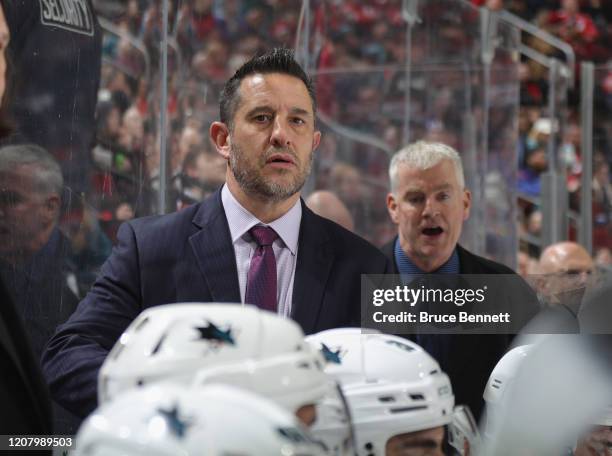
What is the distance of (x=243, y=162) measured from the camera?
221 centimetres

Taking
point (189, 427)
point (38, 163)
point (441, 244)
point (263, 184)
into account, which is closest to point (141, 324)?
point (189, 427)

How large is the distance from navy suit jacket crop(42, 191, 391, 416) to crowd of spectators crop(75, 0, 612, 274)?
1.85 feet

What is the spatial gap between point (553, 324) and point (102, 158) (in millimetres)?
1258

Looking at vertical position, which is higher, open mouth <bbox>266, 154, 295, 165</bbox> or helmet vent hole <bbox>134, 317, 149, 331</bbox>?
open mouth <bbox>266, 154, 295, 165</bbox>

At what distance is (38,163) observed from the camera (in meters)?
2.55

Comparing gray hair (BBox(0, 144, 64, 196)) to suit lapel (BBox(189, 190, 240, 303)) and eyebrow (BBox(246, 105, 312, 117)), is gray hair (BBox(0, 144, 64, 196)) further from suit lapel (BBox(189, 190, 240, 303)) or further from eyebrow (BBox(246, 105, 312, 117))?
eyebrow (BBox(246, 105, 312, 117))

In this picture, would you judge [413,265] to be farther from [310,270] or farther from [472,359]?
[472,359]

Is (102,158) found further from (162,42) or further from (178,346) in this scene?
(178,346)

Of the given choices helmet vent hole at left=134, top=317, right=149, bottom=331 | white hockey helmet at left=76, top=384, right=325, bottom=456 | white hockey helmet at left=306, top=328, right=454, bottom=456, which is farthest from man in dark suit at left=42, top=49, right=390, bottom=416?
white hockey helmet at left=76, top=384, right=325, bottom=456

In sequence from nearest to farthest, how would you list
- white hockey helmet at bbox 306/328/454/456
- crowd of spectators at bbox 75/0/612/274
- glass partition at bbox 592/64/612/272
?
white hockey helmet at bbox 306/328/454/456 < crowd of spectators at bbox 75/0/612/274 < glass partition at bbox 592/64/612/272

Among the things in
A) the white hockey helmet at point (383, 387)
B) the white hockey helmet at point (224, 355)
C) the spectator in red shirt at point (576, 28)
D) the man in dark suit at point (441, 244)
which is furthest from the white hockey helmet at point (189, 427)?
the spectator in red shirt at point (576, 28)

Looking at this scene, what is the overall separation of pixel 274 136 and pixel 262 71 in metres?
0.15

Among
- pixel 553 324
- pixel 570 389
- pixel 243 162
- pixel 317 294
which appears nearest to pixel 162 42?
pixel 243 162

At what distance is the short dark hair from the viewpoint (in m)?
2.18
